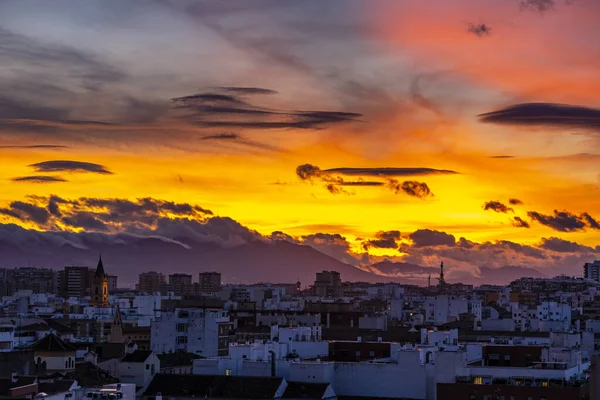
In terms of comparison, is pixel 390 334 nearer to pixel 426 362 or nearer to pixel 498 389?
pixel 426 362

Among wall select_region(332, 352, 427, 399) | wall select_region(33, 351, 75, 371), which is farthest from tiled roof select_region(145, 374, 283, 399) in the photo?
wall select_region(33, 351, 75, 371)

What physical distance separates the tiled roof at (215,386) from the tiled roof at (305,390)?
27.4 inches

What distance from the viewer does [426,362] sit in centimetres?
8312

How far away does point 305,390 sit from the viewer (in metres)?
77.8

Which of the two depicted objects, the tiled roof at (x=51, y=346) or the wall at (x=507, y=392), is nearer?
the wall at (x=507, y=392)

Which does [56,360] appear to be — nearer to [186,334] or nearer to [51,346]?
[51,346]

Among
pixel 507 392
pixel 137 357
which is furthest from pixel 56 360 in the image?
pixel 507 392

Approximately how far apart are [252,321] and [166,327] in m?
39.6

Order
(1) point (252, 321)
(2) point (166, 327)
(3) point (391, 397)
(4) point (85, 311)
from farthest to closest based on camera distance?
(4) point (85, 311)
(1) point (252, 321)
(2) point (166, 327)
(3) point (391, 397)

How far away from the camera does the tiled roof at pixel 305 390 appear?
251 ft

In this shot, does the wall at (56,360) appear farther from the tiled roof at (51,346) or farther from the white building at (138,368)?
the white building at (138,368)

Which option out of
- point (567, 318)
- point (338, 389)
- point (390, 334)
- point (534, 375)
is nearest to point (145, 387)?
point (338, 389)

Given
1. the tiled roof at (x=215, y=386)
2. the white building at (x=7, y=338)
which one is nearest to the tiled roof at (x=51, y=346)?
the tiled roof at (x=215, y=386)

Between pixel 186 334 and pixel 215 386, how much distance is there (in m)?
39.9
